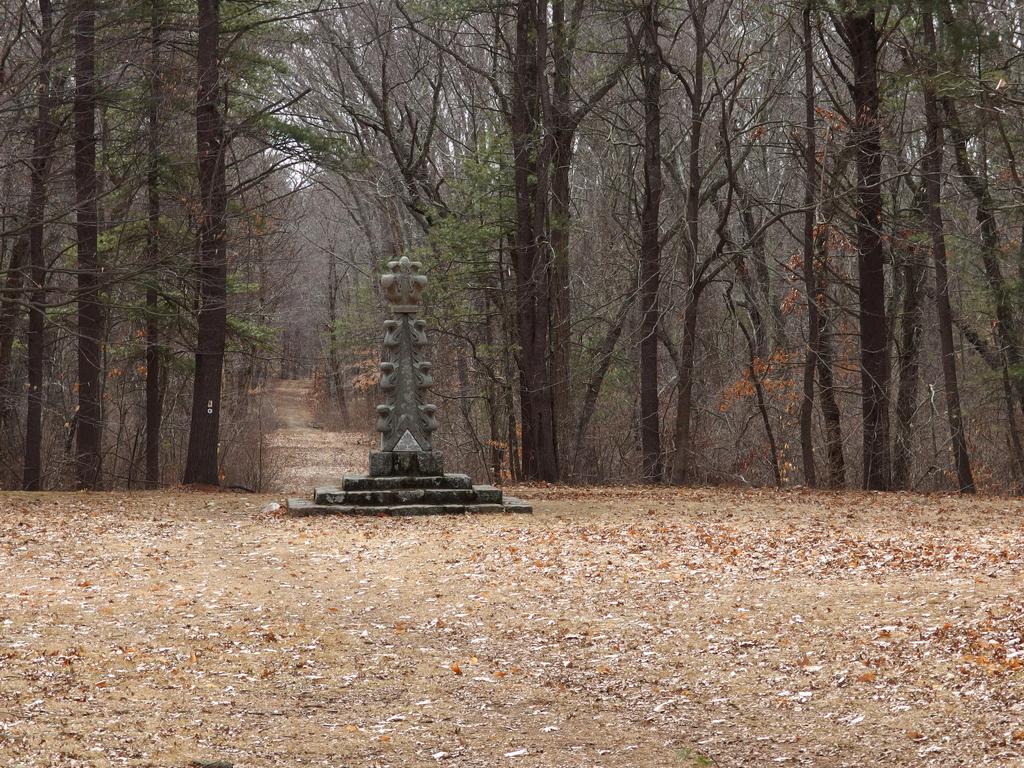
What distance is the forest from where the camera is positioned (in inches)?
679

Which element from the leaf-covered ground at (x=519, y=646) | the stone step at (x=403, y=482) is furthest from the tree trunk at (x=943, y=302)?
the stone step at (x=403, y=482)

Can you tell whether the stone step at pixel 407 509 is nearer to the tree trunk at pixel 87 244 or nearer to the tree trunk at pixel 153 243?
the tree trunk at pixel 153 243

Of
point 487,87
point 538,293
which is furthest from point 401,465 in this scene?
point 487,87

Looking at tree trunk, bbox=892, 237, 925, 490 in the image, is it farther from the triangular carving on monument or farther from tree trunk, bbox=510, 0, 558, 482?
the triangular carving on monument

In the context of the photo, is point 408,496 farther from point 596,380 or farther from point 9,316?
point 9,316

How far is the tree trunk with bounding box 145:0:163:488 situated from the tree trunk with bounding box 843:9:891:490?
10606 mm

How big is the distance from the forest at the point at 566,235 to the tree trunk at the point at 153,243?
93 mm

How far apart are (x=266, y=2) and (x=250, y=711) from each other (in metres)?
15.5

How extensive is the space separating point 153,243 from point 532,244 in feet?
21.3

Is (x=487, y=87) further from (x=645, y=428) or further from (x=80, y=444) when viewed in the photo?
(x=80, y=444)

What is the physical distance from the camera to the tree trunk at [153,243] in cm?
1714

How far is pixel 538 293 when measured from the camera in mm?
20016

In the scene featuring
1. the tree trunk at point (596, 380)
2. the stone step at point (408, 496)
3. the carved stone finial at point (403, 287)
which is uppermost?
the carved stone finial at point (403, 287)

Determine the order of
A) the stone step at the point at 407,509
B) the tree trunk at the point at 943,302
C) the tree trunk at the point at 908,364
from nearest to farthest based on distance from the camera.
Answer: the stone step at the point at 407,509, the tree trunk at the point at 943,302, the tree trunk at the point at 908,364
